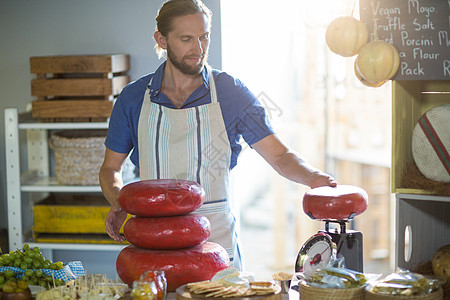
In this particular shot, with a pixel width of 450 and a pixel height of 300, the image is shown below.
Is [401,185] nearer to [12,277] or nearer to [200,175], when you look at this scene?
[200,175]

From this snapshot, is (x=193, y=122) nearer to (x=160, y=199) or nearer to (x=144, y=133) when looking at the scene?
(x=144, y=133)

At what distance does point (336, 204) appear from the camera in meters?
1.58

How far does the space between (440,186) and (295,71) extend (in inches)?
178

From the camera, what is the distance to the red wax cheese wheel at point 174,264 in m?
1.55

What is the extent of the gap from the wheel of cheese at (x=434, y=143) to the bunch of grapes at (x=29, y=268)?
1.11m

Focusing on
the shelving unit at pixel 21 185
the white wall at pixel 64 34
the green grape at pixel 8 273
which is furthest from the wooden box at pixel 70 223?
the green grape at pixel 8 273

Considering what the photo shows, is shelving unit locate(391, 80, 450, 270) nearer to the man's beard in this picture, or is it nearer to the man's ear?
the man's beard

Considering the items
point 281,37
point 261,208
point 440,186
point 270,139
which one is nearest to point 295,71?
point 281,37

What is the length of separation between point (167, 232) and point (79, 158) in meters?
1.51

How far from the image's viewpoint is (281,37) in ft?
18.2

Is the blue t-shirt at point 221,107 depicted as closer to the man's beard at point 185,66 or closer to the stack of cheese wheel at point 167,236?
the man's beard at point 185,66

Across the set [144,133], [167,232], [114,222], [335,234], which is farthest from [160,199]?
[144,133]

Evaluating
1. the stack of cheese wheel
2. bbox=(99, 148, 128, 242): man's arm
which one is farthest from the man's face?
the stack of cheese wheel

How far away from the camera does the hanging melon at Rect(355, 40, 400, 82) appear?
1754 mm
